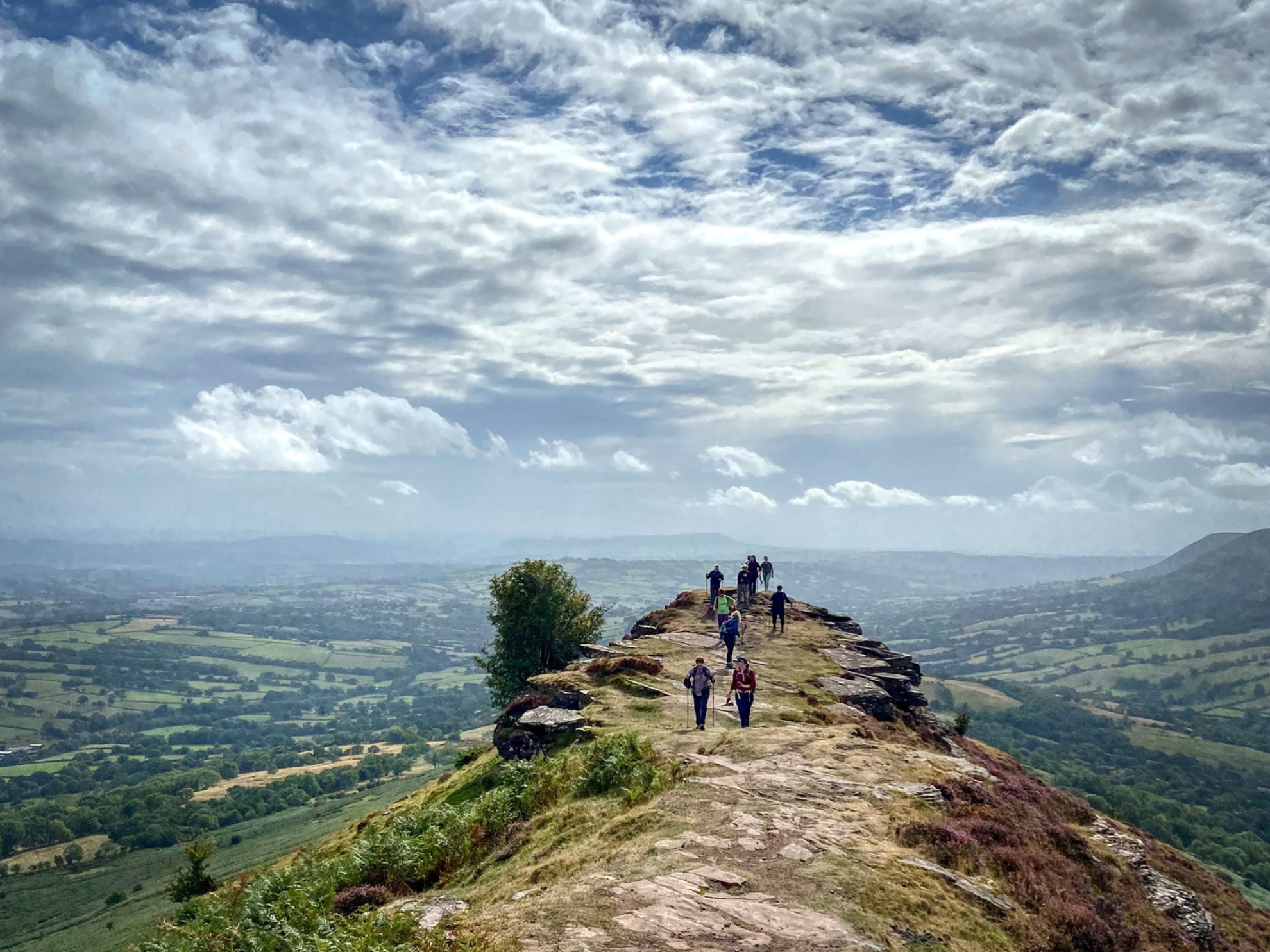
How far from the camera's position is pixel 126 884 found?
11394 centimetres

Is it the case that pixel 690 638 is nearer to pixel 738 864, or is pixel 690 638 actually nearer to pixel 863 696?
pixel 863 696

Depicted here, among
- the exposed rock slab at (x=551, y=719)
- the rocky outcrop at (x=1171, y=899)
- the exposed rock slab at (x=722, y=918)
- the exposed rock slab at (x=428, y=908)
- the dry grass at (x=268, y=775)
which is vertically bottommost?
the dry grass at (x=268, y=775)

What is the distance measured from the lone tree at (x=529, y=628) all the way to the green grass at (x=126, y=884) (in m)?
45.3

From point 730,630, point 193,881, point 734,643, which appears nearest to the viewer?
point 730,630

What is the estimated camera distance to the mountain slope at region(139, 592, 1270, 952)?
12.9 meters

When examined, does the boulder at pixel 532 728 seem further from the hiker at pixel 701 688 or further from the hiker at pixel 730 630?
the hiker at pixel 730 630

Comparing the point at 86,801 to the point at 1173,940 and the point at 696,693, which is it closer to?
the point at 696,693

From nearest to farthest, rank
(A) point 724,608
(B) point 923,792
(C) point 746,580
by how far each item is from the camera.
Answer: (B) point 923,792, (A) point 724,608, (C) point 746,580

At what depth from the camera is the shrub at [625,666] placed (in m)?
40.1

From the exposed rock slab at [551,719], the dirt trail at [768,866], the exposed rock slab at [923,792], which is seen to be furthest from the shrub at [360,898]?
the exposed rock slab at [923,792]

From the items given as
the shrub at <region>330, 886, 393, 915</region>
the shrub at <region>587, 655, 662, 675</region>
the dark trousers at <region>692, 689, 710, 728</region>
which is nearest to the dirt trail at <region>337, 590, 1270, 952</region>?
the dark trousers at <region>692, 689, 710, 728</region>

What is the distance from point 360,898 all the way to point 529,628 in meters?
38.9

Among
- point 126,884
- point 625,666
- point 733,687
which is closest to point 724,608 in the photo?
point 625,666

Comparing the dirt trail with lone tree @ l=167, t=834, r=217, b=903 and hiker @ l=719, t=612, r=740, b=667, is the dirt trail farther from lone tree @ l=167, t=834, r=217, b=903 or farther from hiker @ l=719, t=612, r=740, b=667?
lone tree @ l=167, t=834, r=217, b=903
